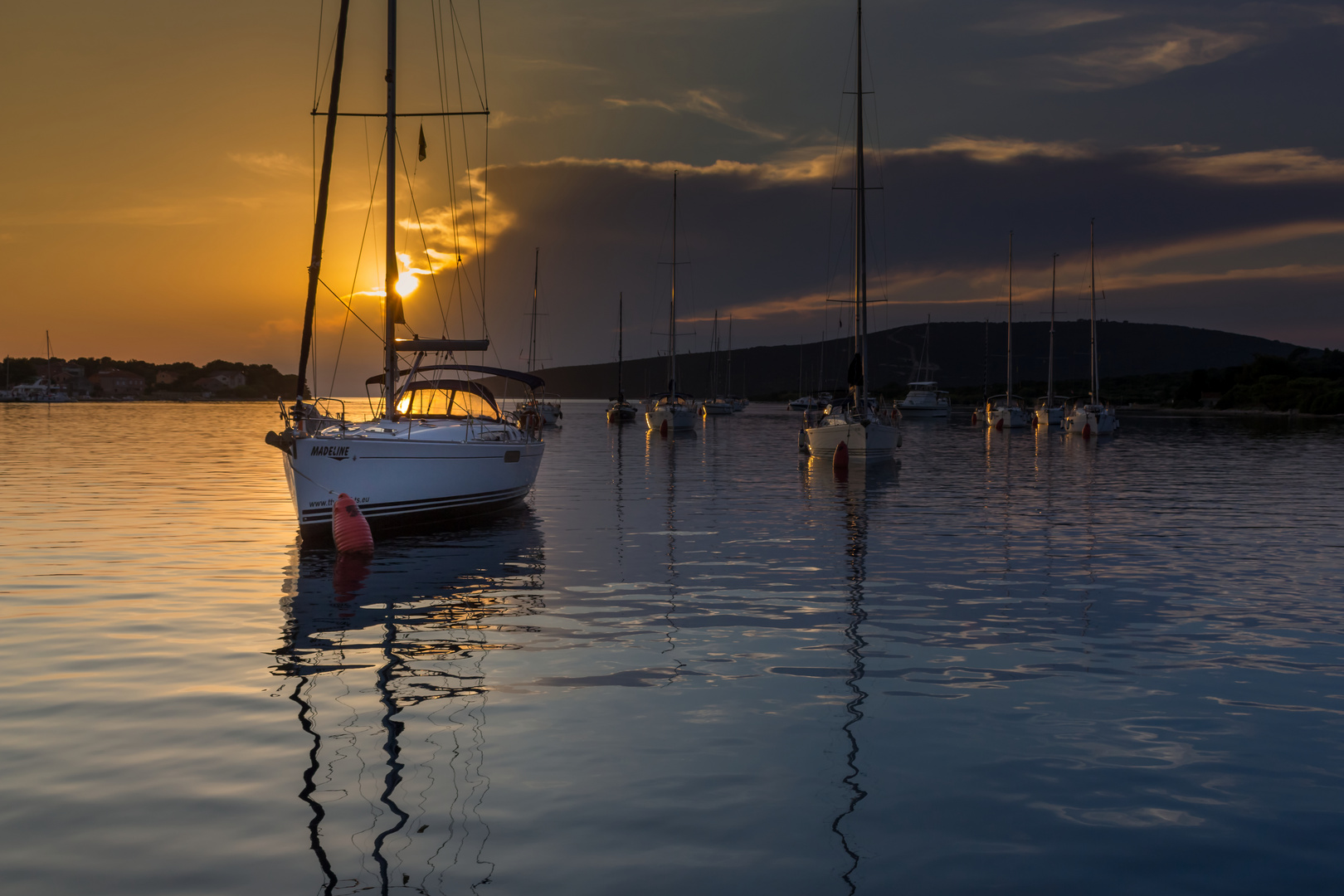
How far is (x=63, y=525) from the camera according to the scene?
20.6 m

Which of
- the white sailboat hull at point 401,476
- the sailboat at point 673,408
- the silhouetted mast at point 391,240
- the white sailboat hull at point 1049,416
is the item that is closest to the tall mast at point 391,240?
the silhouetted mast at point 391,240

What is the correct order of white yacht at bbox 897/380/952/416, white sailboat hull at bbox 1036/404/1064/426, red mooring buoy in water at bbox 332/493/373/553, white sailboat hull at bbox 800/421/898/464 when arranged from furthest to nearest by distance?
1. white yacht at bbox 897/380/952/416
2. white sailboat hull at bbox 1036/404/1064/426
3. white sailboat hull at bbox 800/421/898/464
4. red mooring buoy in water at bbox 332/493/373/553

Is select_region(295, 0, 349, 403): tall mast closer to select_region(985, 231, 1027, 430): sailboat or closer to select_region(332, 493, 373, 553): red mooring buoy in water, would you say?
select_region(332, 493, 373, 553): red mooring buoy in water

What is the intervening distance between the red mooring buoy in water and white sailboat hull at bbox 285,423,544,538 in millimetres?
637

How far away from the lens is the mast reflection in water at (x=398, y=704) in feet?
18.2

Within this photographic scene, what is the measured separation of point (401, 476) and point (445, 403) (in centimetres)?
566

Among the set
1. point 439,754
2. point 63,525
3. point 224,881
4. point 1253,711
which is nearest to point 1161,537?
point 1253,711

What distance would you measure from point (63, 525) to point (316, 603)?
1052cm

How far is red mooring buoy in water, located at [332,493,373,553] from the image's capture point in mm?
17594

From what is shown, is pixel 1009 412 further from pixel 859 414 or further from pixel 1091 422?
pixel 859 414

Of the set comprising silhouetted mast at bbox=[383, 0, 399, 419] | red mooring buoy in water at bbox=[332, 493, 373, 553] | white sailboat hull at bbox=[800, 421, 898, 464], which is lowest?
red mooring buoy in water at bbox=[332, 493, 373, 553]

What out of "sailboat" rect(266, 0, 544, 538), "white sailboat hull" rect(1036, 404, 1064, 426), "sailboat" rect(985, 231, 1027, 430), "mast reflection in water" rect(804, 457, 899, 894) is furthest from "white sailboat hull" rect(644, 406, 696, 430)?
"sailboat" rect(266, 0, 544, 538)

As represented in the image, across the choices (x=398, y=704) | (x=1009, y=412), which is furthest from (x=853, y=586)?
(x=1009, y=412)

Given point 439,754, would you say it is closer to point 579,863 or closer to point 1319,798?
point 579,863
